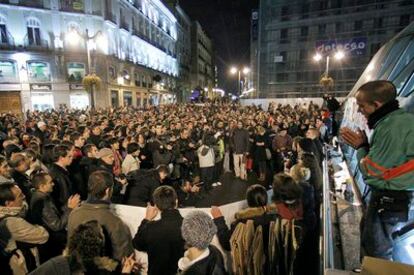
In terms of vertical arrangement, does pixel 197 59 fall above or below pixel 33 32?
above

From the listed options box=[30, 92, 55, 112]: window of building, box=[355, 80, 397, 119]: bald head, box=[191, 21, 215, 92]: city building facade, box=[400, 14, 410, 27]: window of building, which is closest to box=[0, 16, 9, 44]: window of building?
box=[30, 92, 55, 112]: window of building

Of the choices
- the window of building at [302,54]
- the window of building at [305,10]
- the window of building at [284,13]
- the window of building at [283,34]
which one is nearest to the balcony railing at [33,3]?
the window of building at [283,34]

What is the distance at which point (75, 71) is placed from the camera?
108ft

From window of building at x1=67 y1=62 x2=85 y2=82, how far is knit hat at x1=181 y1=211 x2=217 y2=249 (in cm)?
3406

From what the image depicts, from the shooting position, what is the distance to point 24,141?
8.86m

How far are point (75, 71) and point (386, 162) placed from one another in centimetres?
3555

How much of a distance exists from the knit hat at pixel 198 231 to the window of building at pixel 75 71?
3406cm

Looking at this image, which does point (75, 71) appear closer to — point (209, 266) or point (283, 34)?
point (283, 34)

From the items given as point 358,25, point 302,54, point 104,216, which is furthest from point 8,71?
point 358,25

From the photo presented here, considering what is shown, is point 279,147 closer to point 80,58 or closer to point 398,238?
point 398,238

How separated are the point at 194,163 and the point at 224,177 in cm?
186

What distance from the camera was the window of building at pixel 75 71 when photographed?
3250 centimetres

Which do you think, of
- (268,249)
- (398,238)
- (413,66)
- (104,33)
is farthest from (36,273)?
(104,33)

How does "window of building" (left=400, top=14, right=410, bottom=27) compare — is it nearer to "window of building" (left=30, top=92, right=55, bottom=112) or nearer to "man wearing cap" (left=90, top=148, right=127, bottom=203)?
"window of building" (left=30, top=92, right=55, bottom=112)
